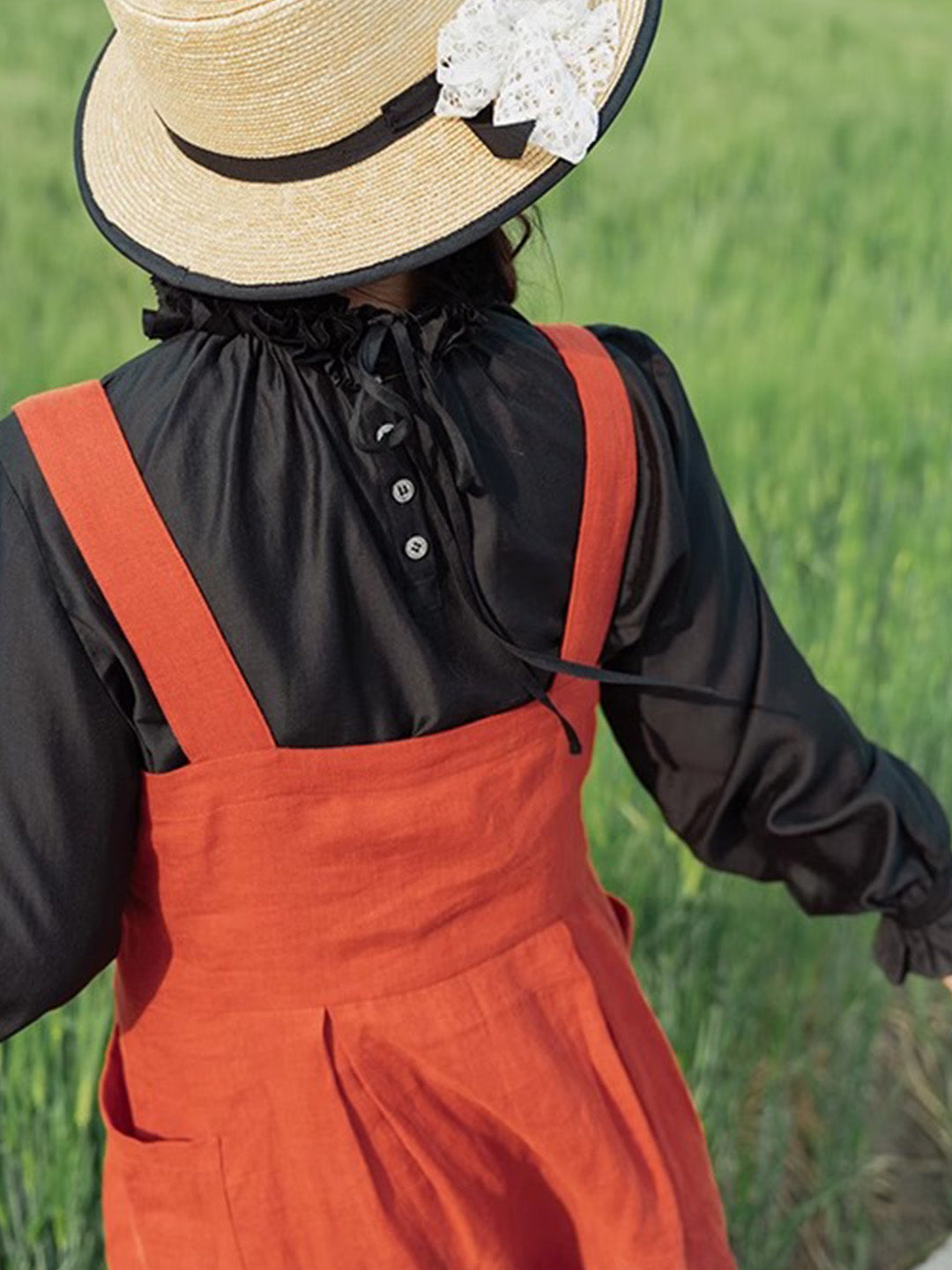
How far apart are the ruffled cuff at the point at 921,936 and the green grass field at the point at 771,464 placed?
0.39 m

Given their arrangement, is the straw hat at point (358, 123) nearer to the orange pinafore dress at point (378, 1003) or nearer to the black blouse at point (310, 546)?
the black blouse at point (310, 546)

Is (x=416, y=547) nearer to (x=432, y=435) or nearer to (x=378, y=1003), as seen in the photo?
(x=432, y=435)

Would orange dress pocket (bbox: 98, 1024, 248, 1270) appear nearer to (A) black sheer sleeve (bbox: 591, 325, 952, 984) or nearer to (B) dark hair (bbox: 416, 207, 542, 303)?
(A) black sheer sleeve (bbox: 591, 325, 952, 984)

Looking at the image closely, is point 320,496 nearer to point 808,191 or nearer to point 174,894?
point 174,894

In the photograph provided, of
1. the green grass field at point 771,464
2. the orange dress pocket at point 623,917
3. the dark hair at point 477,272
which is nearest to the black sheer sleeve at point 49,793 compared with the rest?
the dark hair at point 477,272

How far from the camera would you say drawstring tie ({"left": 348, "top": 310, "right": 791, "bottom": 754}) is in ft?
2.94

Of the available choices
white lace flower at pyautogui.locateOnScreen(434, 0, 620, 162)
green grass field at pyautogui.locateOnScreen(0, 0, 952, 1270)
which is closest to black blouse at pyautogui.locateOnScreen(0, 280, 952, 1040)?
white lace flower at pyautogui.locateOnScreen(434, 0, 620, 162)

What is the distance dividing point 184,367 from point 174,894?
291 mm

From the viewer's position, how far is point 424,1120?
1023 millimetres

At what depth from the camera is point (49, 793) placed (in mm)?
896

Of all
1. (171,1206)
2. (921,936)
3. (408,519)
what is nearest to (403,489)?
(408,519)

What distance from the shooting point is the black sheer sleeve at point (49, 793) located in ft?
2.85

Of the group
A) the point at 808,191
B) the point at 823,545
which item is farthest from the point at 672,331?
the point at 808,191

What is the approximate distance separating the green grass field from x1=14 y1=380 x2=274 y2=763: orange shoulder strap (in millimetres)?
594
